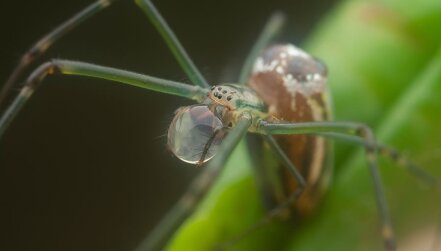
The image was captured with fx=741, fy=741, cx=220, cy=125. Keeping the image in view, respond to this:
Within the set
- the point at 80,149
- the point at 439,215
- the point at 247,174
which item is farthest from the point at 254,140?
the point at 80,149

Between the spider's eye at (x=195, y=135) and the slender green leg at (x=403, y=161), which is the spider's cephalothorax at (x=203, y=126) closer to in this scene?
the spider's eye at (x=195, y=135)

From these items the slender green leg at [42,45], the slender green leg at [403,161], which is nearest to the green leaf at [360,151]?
the slender green leg at [403,161]

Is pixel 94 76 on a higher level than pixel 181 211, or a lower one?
higher

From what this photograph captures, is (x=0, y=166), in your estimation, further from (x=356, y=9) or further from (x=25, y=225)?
(x=356, y=9)

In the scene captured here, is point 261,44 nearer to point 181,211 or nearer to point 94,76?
point 94,76

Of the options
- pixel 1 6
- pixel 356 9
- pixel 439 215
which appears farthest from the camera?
pixel 1 6

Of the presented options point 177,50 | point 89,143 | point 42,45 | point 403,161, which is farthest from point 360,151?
point 89,143
